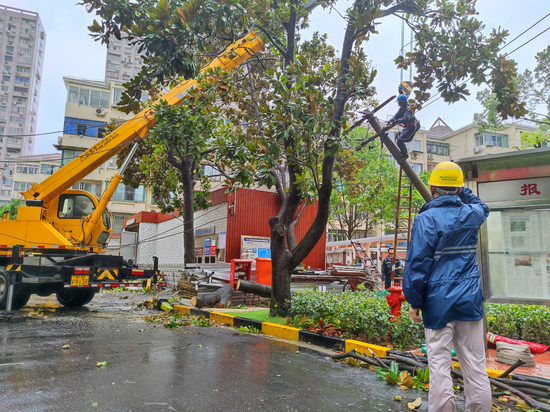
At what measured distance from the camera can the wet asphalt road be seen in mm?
3598

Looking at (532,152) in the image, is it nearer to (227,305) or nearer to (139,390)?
(139,390)

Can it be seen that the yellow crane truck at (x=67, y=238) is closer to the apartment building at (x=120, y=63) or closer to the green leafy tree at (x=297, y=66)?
the green leafy tree at (x=297, y=66)

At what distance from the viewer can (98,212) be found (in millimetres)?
10805

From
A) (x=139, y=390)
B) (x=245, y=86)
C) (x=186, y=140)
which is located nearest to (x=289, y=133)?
(x=139, y=390)

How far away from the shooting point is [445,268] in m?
3.05

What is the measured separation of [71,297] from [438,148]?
43.9m

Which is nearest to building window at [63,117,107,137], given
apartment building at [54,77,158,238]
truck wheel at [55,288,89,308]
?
apartment building at [54,77,158,238]

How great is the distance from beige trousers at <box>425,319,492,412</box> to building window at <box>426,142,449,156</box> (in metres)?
46.3

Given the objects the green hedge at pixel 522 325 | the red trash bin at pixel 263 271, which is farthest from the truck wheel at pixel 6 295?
the green hedge at pixel 522 325

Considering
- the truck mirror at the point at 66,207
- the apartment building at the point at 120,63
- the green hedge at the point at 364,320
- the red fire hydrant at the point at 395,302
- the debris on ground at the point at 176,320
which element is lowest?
the debris on ground at the point at 176,320

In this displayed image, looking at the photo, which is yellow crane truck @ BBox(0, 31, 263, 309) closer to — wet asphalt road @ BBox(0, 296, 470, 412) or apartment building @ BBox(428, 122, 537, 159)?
wet asphalt road @ BBox(0, 296, 470, 412)

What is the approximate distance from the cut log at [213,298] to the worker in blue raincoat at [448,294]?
8.52 metres

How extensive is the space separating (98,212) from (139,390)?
789 cm

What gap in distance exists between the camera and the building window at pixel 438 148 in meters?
46.0
